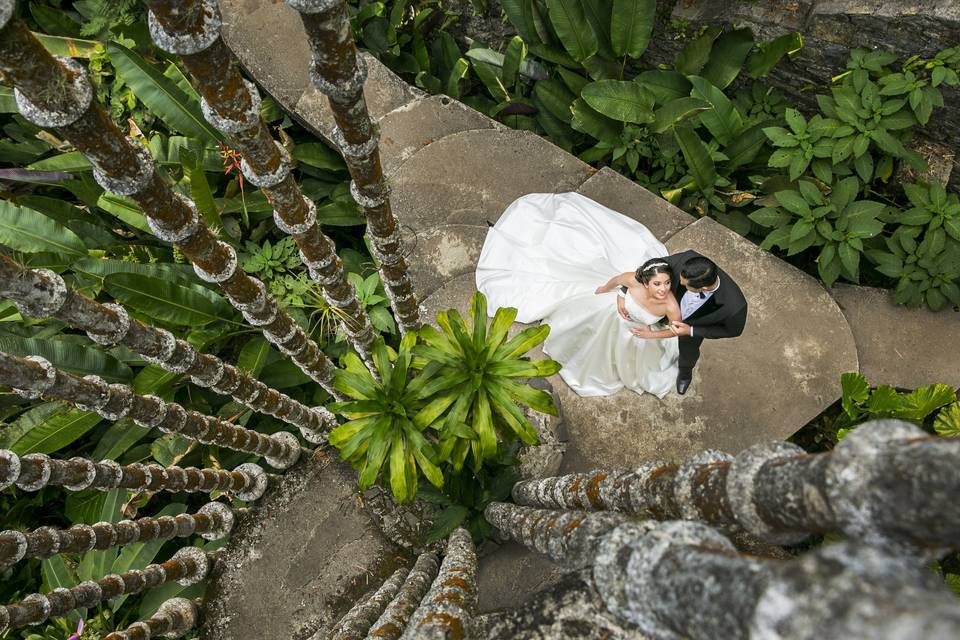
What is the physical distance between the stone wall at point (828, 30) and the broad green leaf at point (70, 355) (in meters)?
4.60

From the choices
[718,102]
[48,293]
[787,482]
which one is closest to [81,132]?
[48,293]

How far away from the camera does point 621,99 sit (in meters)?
4.71

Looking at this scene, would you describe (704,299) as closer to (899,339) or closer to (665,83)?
(899,339)

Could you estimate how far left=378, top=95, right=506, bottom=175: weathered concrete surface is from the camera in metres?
4.99

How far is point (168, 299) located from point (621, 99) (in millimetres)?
3306

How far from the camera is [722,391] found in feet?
13.5

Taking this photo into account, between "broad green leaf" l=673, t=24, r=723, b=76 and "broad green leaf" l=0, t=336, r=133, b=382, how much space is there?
440cm

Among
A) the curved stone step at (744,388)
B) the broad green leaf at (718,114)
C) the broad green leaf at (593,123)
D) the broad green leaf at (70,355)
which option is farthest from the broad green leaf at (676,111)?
the broad green leaf at (70,355)

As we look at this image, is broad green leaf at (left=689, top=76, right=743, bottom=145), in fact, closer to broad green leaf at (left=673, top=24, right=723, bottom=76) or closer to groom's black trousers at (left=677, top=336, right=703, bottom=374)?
broad green leaf at (left=673, top=24, right=723, bottom=76)

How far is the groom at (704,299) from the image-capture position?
3.23m

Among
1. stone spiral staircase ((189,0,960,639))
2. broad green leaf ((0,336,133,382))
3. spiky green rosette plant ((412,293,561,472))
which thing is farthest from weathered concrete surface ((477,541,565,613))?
broad green leaf ((0,336,133,382))

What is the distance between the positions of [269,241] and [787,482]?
4.35m

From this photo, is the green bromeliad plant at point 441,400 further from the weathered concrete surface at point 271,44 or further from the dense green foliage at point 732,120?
the weathered concrete surface at point 271,44

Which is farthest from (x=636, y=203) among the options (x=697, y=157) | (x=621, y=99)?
(x=621, y=99)
